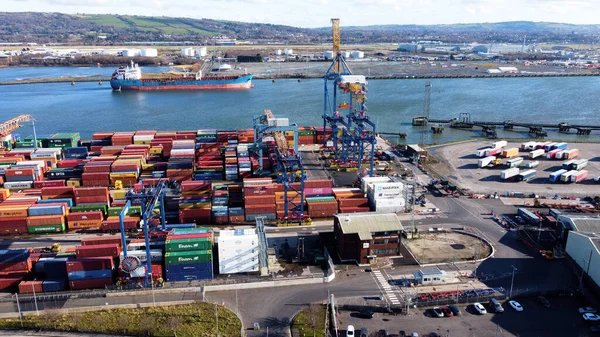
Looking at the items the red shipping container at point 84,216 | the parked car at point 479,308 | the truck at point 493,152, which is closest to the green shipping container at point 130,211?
the red shipping container at point 84,216

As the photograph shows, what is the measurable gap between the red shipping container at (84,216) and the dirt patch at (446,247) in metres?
20.9

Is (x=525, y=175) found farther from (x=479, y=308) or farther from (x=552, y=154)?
(x=479, y=308)

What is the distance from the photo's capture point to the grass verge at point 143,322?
19.9 meters

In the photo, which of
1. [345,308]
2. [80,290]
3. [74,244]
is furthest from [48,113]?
[345,308]

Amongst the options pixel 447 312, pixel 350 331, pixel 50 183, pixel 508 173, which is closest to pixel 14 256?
pixel 50 183

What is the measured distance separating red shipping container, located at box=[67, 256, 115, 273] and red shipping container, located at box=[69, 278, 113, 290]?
62 centimetres

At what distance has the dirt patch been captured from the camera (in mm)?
26594

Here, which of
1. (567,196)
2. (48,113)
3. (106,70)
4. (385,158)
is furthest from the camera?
(106,70)

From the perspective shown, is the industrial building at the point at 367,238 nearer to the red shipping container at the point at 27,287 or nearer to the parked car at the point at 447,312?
the parked car at the point at 447,312

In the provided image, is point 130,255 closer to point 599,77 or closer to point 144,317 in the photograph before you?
point 144,317

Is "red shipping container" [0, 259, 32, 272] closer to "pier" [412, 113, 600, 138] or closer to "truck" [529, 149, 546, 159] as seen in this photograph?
"truck" [529, 149, 546, 159]

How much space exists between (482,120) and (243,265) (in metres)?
55.5

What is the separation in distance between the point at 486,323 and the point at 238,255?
12.8 metres

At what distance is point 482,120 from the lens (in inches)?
2709
